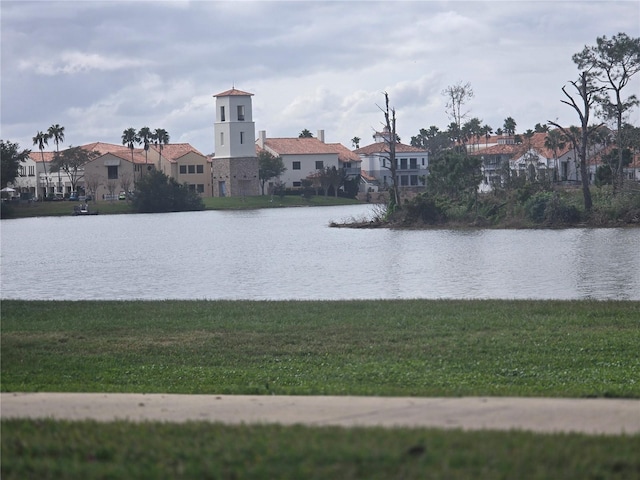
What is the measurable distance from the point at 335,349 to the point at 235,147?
112m

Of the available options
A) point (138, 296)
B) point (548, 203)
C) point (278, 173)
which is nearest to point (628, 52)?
point (548, 203)

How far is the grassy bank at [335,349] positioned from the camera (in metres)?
12.6

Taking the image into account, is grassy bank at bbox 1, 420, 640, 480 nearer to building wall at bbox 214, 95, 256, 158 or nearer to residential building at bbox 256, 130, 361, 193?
building wall at bbox 214, 95, 256, 158

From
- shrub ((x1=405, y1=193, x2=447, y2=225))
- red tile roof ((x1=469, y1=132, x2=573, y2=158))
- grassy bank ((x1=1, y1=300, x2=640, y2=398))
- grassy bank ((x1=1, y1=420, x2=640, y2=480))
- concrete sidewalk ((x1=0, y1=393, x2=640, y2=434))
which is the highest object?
red tile roof ((x1=469, y1=132, x2=573, y2=158))

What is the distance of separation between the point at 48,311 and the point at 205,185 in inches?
4541

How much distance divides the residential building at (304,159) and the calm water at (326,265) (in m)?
71.0

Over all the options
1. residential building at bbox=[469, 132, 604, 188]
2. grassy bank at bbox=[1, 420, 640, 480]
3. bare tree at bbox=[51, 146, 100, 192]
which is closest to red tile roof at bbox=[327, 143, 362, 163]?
residential building at bbox=[469, 132, 604, 188]

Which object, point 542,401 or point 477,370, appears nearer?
point 542,401

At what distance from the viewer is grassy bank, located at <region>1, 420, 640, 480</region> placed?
675 centimetres

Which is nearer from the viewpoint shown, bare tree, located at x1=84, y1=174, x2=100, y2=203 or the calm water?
the calm water

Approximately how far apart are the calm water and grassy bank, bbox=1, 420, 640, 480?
1843 cm

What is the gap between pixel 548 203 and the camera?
62.5 metres

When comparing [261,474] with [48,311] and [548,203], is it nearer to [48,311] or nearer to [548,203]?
[48,311]

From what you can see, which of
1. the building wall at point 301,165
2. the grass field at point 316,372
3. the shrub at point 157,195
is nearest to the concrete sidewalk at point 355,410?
the grass field at point 316,372
